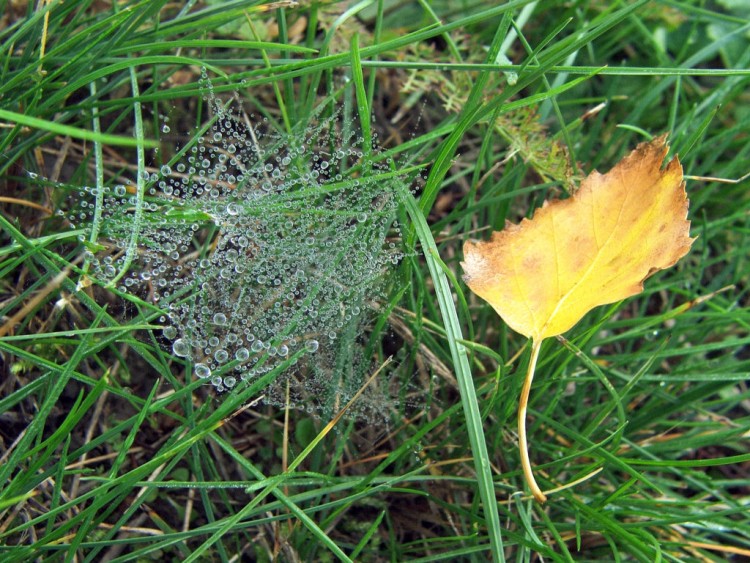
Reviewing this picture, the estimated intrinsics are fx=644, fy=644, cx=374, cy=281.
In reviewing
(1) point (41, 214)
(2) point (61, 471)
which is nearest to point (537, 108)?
(1) point (41, 214)

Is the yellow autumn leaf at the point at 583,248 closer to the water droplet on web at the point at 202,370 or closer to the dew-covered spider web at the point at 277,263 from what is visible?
the dew-covered spider web at the point at 277,263

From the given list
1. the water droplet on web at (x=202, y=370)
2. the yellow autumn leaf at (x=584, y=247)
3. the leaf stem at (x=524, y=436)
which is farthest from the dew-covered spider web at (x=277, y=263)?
the leaf stem at (x=524, y=436)

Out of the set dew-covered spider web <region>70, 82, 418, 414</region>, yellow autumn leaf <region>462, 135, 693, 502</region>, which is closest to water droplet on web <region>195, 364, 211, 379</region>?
dew-covered spider web <region>70, 82, 418, 414</region>

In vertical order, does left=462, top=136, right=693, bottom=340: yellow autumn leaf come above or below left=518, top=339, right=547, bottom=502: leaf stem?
above

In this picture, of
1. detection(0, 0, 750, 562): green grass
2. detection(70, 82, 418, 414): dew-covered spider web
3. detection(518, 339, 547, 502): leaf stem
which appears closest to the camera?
detection(518, 339, 547, 502): leaf stem

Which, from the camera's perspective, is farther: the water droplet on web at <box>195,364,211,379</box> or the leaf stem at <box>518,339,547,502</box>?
the water droplet on web at <box>195,364,211,379</box>

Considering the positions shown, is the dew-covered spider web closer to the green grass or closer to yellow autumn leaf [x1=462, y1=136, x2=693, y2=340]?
the green grass

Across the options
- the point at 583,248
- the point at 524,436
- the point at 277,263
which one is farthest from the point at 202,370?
the point at 583,248

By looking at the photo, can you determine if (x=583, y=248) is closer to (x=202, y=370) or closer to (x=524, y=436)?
(x=524, y=436)
